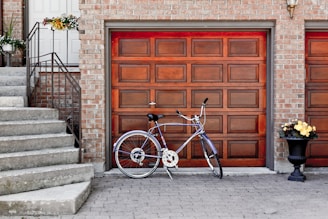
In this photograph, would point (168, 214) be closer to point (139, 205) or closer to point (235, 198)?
point (139, 205)

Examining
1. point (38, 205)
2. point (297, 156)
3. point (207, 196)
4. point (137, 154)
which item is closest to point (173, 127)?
point (137, 154)

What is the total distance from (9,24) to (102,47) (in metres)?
2.58

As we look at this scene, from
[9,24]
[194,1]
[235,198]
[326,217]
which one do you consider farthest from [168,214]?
[9,24]

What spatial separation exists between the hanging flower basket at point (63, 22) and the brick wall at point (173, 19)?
93cm

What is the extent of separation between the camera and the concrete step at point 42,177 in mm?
5059

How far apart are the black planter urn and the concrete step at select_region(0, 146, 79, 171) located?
3.21 meters

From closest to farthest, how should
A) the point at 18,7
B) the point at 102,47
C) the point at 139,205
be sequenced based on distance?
the point at 139,205 < the point at 102,47 < the point at 18,7

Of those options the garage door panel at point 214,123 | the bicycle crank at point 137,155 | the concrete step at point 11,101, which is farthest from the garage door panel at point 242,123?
the concrete step at point 11,101

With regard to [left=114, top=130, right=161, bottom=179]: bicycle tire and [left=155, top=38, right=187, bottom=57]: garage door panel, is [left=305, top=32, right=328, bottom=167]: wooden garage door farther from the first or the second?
[left=114, top=130, right=161, bottom=179]: bicycle tire

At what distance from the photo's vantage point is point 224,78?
23.9ft

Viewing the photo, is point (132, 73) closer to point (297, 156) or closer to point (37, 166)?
point (37, 166)

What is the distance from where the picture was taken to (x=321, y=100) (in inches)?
289

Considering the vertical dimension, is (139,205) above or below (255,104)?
below

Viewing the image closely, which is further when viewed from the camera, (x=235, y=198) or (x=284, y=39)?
(x=284, y=39)
